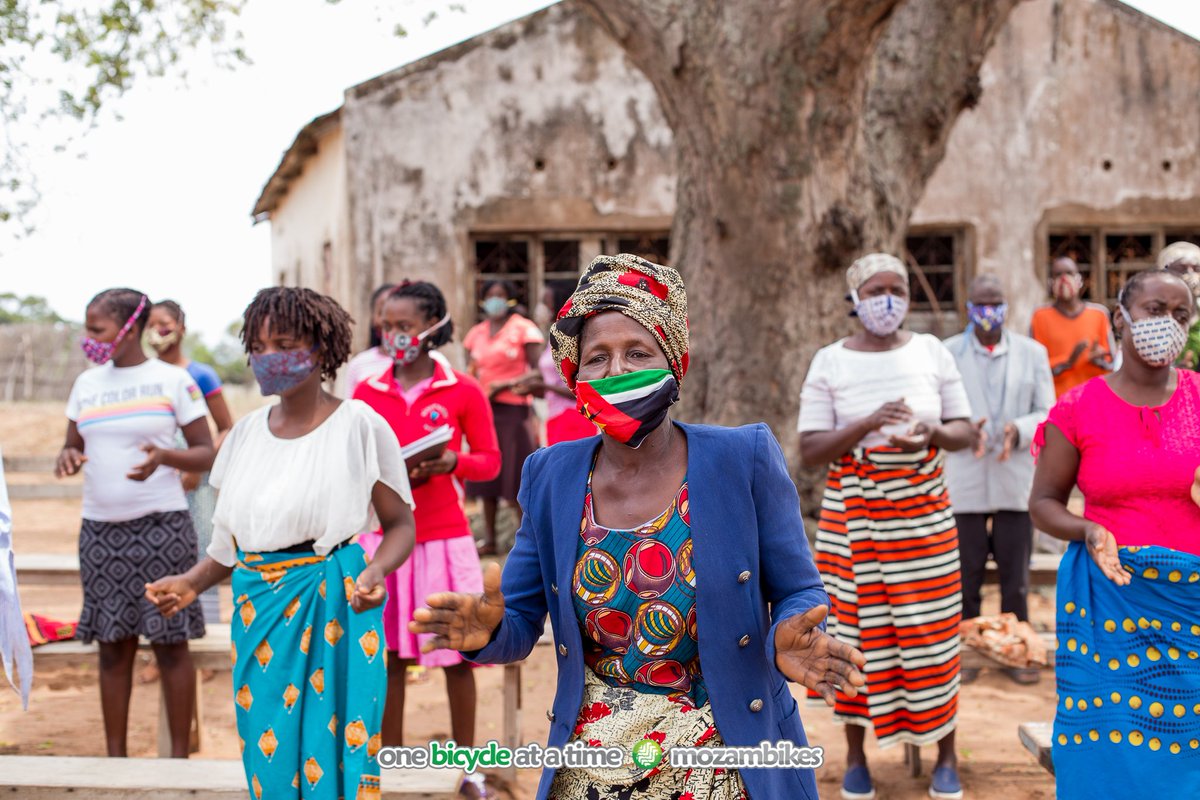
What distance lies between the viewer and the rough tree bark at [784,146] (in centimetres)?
641

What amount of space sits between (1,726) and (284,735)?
3.62 metres

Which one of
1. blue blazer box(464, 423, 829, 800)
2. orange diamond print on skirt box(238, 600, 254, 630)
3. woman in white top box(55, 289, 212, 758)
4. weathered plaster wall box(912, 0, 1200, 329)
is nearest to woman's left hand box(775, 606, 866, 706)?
blue blazer box(464, 423, 829, 800)

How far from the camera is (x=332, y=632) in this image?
3.23 m

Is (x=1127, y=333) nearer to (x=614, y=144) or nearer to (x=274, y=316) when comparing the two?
(x=274, y=316)

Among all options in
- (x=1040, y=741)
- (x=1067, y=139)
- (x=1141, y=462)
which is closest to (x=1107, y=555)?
(x=1141, y=462)

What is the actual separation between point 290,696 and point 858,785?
8.03 feet

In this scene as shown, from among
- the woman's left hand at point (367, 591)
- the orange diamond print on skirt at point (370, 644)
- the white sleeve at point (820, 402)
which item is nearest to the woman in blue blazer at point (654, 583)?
the woman's left hand at point (367, 591)

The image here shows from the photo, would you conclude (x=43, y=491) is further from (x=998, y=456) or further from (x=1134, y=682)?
(x=1134, y=682)

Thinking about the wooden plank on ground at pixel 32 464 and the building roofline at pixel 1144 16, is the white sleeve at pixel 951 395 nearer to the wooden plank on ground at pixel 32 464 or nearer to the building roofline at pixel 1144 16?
the building roofline at pixel 1144 16

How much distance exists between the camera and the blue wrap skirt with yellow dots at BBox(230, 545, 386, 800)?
3.17 m

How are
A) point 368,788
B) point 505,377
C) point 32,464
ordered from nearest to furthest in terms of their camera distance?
point 368,788, point 505,377, point 32,464

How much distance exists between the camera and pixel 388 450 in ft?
11.3

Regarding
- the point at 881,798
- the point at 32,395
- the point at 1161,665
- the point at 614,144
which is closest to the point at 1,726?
the point at 881,798

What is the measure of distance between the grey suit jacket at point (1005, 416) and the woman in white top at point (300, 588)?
3808mm
